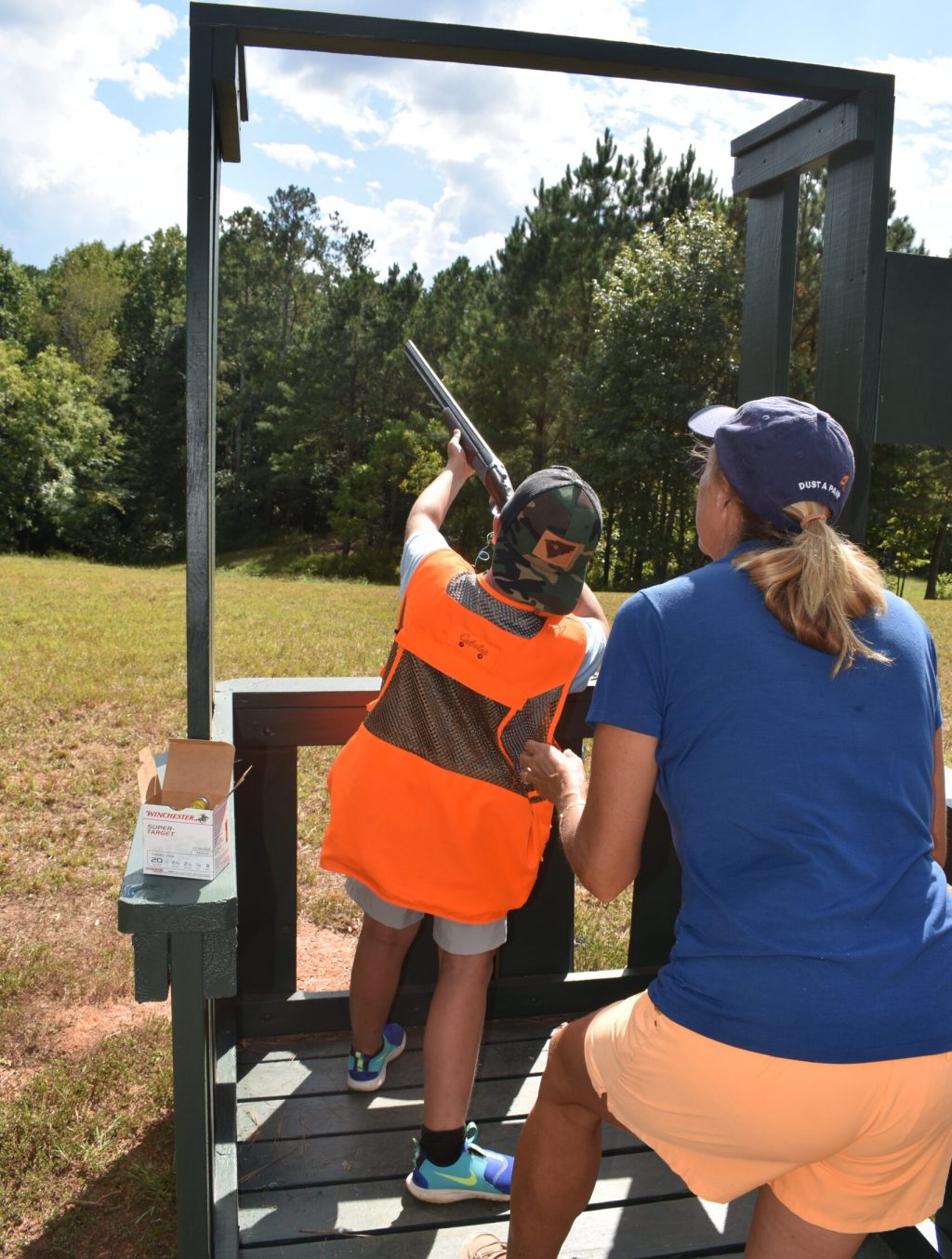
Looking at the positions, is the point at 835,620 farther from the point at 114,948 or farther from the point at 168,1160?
the point at 114,948

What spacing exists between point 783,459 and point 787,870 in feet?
1.94

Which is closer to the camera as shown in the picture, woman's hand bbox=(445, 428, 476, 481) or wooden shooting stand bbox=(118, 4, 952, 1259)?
wooden shooting stand bbox=(118, 4, 952, 1259)

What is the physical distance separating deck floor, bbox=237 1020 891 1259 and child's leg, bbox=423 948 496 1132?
0.74ft

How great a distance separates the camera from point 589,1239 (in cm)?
220

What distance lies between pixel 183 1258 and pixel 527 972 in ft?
4.49

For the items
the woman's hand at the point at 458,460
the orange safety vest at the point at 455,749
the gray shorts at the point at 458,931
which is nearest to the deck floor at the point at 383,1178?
the gray shorts at the point at 458,931

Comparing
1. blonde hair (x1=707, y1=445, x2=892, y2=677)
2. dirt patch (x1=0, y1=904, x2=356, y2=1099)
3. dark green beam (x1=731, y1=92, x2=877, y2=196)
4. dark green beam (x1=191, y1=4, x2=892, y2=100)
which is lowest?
dirt patch (x1=0, y1=904, x2=356, y2=1099)

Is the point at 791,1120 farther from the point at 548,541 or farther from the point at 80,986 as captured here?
the point at 80,986

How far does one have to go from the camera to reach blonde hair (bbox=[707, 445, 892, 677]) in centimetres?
140

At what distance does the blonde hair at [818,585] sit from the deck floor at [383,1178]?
4.95 feet

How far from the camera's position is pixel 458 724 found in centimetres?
213

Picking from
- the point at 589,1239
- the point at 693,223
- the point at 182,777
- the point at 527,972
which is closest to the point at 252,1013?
the point at 527,972

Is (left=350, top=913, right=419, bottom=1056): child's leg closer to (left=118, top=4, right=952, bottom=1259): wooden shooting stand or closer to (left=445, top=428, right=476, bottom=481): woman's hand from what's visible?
(left=118, top=4, right=952, bottom=1259): wooden shooting stand

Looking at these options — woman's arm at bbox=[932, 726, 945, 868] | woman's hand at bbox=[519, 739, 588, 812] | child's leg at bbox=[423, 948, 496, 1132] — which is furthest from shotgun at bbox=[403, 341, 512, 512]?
woman's arm at bbox=[932, 726, 945, 868]
